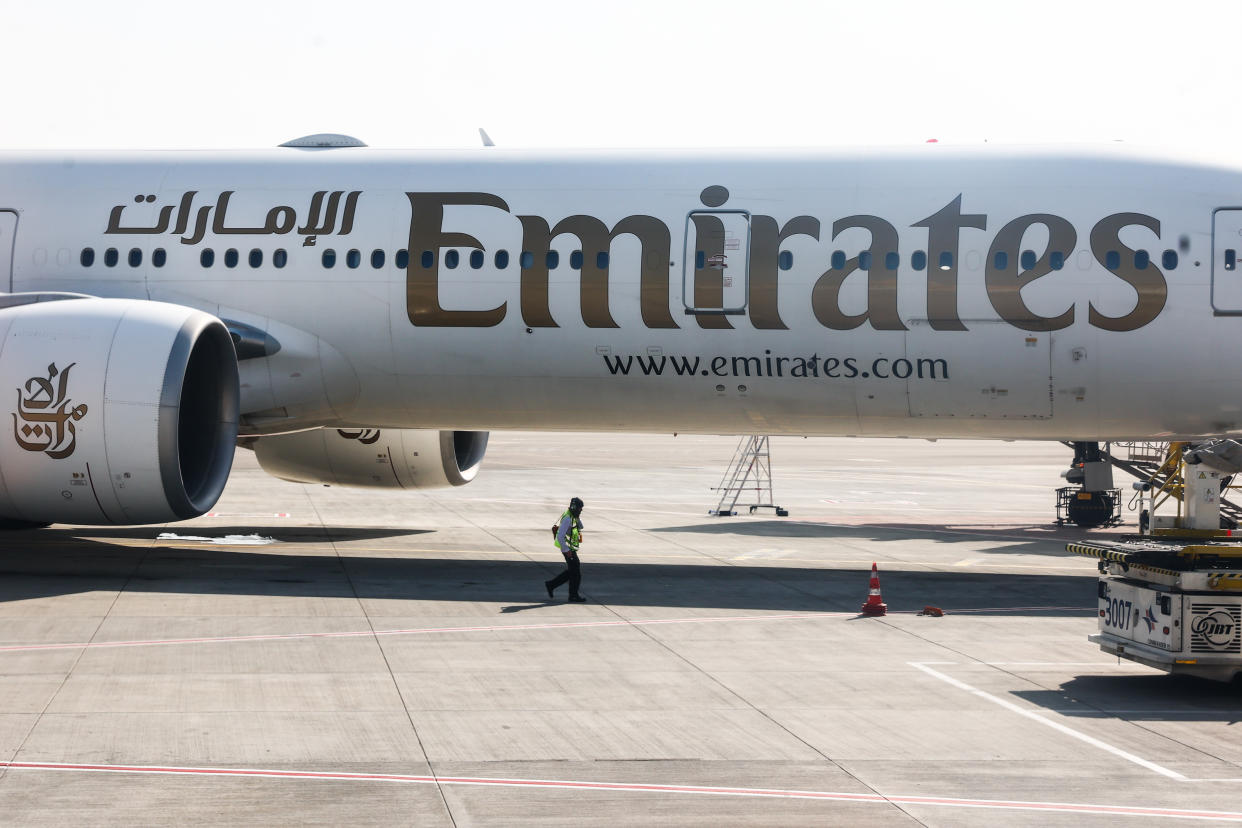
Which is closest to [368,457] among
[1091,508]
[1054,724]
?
[1054,724]

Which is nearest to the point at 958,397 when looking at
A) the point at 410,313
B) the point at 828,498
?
the point at 410,313

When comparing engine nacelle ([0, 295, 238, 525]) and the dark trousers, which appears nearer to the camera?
the dark trousers

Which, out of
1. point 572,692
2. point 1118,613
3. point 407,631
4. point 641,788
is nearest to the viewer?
point 641,788

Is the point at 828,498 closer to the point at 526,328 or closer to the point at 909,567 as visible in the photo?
the point at 909,567

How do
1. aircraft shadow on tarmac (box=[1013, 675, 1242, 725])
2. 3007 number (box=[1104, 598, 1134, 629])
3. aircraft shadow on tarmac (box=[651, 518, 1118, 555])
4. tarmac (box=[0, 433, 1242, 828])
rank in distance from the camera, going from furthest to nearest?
aircraft shadow on tarmac (box=[651, 518, 1118, 555]) < 3007 number (box=[1104, 598, 1134, 629]) < aircraft shadow on tarmac (box=[1013, 675, 1242, 725]) < tarmac (box=[0, 433, 1242, 828])

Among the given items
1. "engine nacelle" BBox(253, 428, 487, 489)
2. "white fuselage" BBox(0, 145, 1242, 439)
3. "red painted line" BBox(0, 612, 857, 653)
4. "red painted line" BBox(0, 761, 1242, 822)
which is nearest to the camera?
"red painted line" BBox(0, 761, 1242, 822)

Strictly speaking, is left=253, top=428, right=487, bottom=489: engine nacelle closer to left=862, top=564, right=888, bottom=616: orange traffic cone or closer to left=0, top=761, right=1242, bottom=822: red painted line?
left=862, top=564, right=888, bottom=616: orange traffic cone

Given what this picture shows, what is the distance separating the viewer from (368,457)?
79.7 ft

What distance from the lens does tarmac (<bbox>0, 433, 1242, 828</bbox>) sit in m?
9.06

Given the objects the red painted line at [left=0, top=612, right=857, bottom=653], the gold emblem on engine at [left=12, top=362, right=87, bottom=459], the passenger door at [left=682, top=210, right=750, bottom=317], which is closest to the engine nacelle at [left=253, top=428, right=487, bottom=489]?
the gold emblem on engine at [left=12, top=362, right=87, bottom=459]

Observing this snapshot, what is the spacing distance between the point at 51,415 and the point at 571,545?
697 centimetres

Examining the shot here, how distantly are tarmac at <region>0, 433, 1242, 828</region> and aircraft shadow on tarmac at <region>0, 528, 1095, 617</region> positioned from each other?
0.33ft

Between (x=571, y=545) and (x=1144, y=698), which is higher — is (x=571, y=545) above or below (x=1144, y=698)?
above

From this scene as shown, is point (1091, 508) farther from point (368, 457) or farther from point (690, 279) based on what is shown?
point (368, 457)
